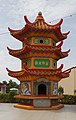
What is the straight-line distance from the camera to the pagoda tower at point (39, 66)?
18.8 meters

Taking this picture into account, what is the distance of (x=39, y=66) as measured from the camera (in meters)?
19.5

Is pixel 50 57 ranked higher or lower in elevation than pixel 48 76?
higher

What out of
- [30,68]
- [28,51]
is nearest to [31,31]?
[28,51]

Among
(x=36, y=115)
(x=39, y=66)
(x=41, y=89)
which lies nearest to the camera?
(x=36, y=115)

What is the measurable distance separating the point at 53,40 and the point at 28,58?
2980 millimetres

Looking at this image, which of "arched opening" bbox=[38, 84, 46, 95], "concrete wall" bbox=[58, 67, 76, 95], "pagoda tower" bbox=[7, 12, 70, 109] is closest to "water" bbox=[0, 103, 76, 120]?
"pagoda tower" bbox=[7, 12, 70, 109]

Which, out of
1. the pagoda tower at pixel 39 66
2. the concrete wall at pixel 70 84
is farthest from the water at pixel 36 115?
the concrete wall at pixel 70 84

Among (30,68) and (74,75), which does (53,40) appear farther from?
(74,75)

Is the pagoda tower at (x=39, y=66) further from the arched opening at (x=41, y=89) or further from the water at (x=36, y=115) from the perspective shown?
the water at (x=36, y=115)

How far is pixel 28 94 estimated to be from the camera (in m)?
19.2

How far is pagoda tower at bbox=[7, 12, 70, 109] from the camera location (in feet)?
61.6

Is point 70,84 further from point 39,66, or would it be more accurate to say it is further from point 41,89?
point 39,66

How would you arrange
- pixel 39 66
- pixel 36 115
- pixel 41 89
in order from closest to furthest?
pixel 36 115 → pixel 39 66 → pixel 41 89

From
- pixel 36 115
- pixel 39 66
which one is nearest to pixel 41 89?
pixel 39 66
